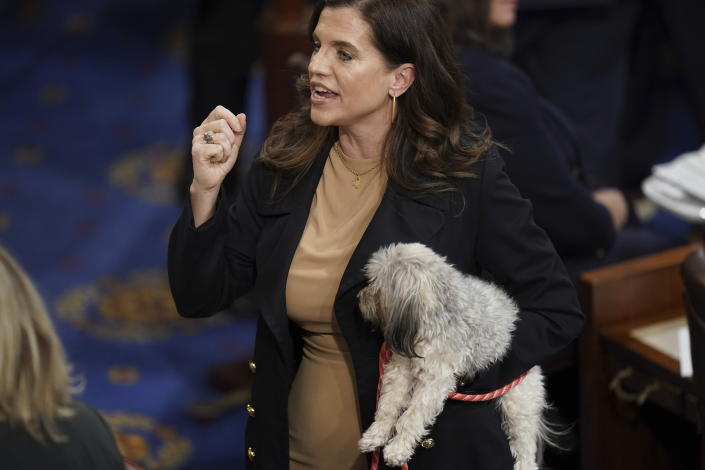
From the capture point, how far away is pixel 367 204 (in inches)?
105

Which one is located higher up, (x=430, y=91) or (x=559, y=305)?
(x=430, y=91)

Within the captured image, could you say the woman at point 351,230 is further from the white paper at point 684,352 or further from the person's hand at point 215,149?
the white paper at point 684,352

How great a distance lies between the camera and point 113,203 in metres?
6.38

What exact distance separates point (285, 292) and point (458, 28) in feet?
4.27

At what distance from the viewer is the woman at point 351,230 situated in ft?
8.34

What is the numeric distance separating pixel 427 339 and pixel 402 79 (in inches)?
24.4

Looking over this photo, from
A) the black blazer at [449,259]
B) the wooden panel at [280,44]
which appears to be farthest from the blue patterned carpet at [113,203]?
the black blazer at [449,259]

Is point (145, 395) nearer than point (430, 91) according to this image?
No

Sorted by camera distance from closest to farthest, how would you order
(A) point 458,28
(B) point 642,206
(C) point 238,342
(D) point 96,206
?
(A) point 458,28, (C) point 238,342, (B) point 642,206, (D) point 96,206

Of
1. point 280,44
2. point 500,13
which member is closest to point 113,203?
point 280,44

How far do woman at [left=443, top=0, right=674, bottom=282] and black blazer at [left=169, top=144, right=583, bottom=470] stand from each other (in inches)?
27.9

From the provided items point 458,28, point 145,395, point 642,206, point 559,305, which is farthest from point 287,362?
point 642,206

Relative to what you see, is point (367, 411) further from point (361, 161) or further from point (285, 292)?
point (361, 161)

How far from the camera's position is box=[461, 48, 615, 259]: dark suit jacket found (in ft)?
11.2
